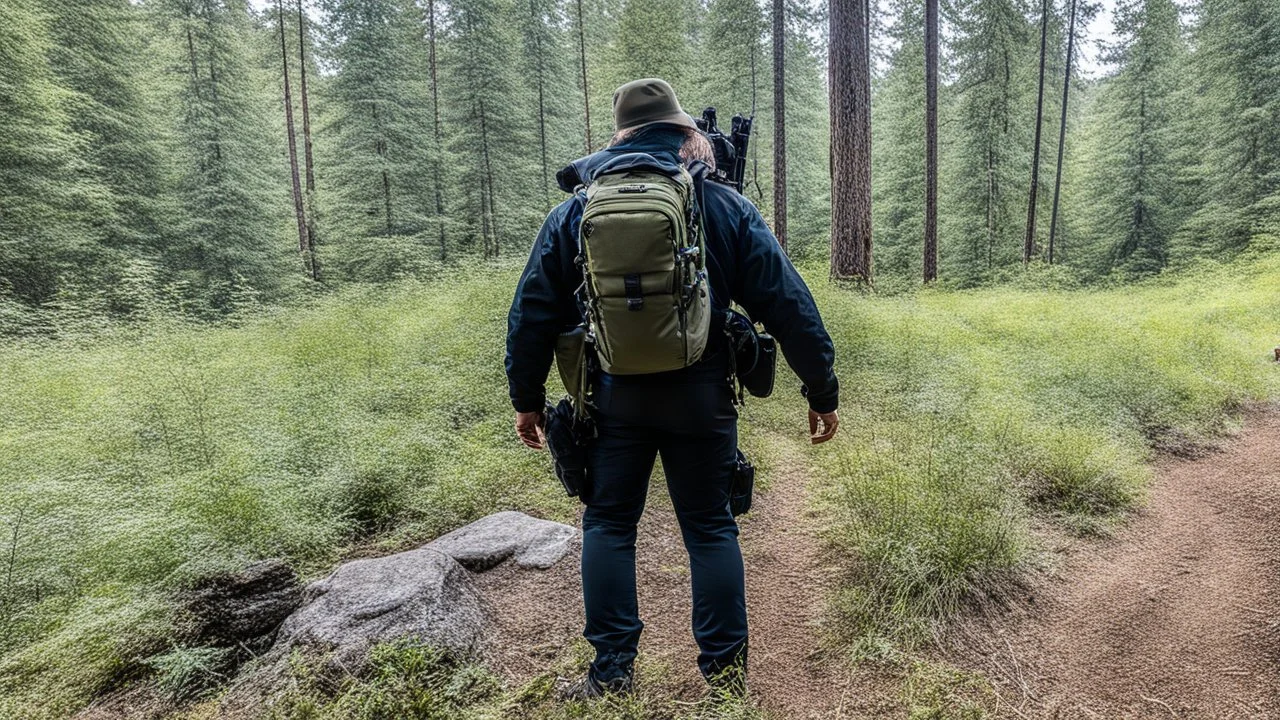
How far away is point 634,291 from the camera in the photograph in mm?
1895

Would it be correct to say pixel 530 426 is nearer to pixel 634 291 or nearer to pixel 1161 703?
pixel 634 291

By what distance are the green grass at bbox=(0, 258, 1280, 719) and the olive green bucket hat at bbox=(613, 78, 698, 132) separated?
2.20 meters

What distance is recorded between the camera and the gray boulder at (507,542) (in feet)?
11.0

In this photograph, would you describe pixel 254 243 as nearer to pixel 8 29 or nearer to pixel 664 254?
pixel 8 29

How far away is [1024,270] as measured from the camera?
1812cm

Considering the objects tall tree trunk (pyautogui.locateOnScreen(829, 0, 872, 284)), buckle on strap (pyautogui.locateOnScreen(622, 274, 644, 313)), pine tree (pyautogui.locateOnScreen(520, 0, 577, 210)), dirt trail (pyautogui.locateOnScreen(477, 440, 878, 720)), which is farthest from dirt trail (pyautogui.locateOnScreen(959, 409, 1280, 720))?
pine tree (pyautogui.locateOnScreen(520, 0, 577, 210))

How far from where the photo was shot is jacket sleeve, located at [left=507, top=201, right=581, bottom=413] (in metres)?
2.21

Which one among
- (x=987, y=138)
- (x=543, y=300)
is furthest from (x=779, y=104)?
(x=543, y=300)

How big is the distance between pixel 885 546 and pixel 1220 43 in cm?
2553

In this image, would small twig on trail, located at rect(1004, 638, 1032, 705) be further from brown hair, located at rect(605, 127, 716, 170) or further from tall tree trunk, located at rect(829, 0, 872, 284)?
tall tree trunk, located at rect(829, 0, 872, 284)

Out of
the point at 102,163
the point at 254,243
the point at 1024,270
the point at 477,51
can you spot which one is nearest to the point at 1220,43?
the point at 1024,270

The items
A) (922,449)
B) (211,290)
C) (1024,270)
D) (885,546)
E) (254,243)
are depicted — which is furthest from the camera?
(1024,270)

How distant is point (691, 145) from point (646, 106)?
0.74 ft

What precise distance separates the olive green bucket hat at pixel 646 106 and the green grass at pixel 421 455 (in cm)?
220
